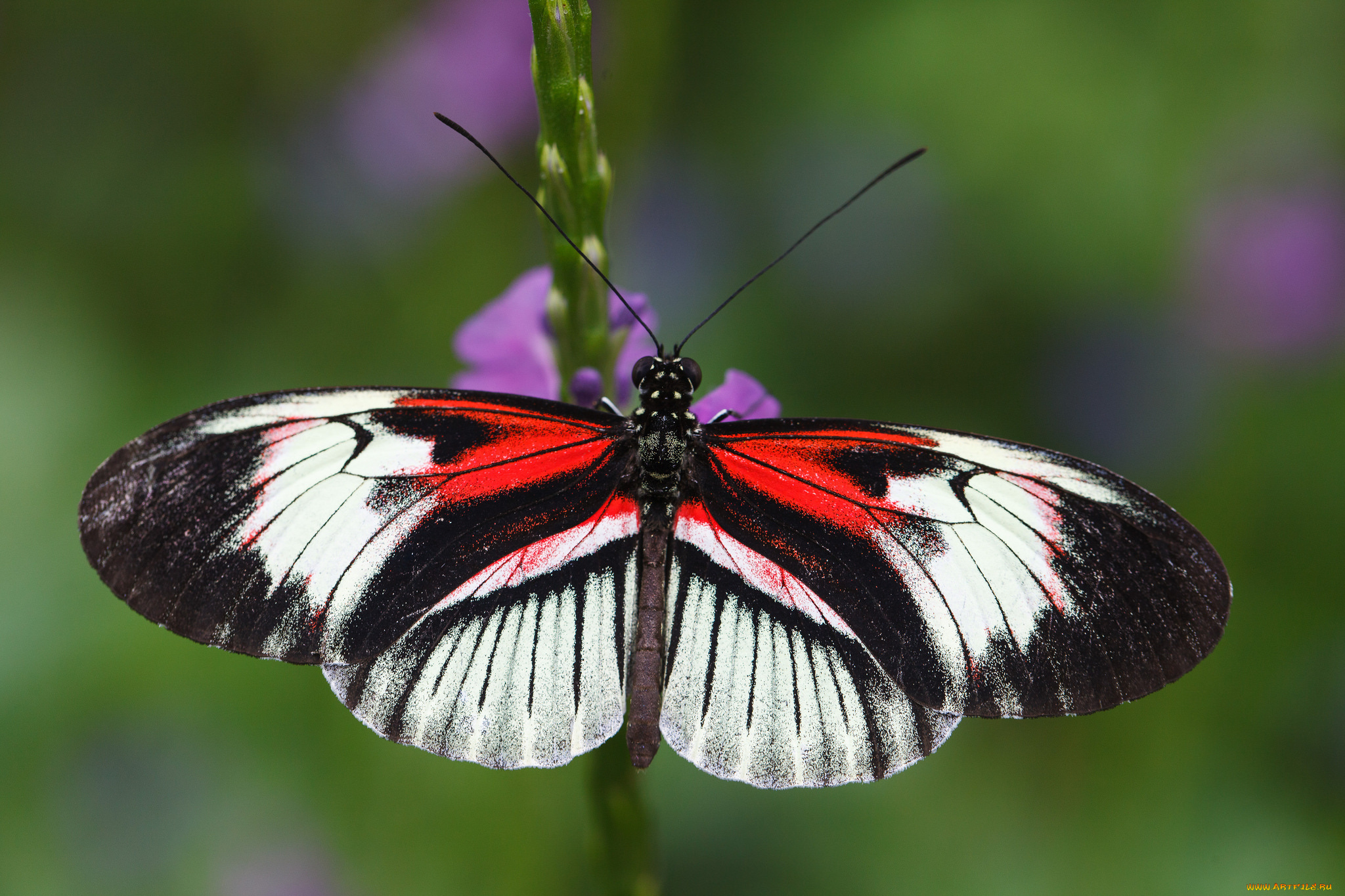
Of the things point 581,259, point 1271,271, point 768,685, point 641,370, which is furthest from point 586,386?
point 1271,271

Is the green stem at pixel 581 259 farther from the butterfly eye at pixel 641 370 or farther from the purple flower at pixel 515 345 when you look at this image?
the purple flower at pixel 515 345

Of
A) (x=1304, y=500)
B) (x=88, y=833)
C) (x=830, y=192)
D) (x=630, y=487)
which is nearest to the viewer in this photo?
(x=630, y=487)

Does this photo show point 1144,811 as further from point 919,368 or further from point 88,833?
point 88,833

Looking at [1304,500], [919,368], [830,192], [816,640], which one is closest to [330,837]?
[816,640]

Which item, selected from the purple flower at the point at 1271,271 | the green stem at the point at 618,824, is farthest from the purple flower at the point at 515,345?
the purple flower at the point at 1271,271

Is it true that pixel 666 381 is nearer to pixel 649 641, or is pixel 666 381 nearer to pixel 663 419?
pixel 663 419

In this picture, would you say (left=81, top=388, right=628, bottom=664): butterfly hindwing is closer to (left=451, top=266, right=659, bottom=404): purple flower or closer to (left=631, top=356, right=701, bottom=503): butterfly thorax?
(left=631, top=356, right=701, bottom=503): butterfly thorax
